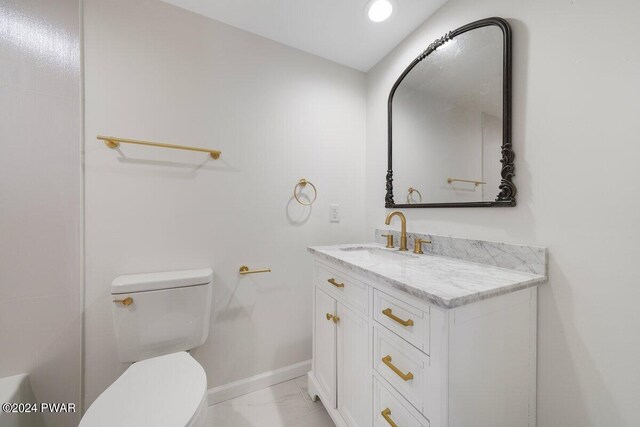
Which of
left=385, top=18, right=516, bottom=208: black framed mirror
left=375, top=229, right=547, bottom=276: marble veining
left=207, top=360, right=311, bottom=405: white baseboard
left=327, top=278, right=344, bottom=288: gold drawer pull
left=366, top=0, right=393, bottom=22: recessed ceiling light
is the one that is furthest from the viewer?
left=207, top=360, right=311, bottom=405: white baseboard

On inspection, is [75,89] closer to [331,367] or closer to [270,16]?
[270,16]

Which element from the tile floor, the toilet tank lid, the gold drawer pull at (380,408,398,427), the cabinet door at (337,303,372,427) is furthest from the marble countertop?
the tile floor

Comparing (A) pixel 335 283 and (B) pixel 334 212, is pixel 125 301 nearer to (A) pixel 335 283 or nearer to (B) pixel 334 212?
(A) pixel 335 283

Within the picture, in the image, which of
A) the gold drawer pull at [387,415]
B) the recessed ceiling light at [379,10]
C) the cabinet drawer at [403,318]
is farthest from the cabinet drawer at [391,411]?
the recessed ceiling light at [379,10]

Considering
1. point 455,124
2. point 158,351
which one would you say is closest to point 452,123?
point 455,124

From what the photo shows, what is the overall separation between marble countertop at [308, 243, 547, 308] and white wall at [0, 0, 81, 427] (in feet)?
4.26

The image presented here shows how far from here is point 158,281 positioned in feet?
3.74

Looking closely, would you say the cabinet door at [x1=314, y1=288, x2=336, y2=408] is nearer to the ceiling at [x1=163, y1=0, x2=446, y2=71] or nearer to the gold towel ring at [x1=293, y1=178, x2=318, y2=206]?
the gold towel ring at [x1=293, y1=178, x2=318, y2=206]

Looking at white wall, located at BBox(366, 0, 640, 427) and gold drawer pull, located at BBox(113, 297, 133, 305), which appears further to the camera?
gold drawer pull, located at BBox(113, 297, 133, 305)

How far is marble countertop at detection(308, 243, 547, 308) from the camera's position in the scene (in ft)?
2.27

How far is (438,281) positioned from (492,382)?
360 millimetres

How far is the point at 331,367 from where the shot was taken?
122 centimetres

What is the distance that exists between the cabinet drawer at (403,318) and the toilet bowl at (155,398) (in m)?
0.73

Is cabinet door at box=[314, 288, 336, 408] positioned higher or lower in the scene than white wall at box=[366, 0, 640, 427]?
lower
